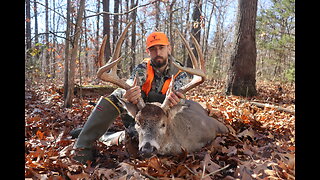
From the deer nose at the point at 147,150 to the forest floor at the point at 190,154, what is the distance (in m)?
0.10

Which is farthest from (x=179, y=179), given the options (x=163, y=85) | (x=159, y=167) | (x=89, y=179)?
(x=163, y=85)

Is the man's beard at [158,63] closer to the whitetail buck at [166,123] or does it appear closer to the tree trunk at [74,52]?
the whitetail buck at [166,123]

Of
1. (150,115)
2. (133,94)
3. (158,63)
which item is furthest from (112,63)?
(158,63)

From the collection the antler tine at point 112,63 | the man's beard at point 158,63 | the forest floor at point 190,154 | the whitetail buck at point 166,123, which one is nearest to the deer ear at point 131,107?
the whitetail buck at point 166,123

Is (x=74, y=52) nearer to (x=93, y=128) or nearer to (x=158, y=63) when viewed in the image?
(x=158, y=63)

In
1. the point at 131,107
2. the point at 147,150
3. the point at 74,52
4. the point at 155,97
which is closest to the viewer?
the point at 147,150

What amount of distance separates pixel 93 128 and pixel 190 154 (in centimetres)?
156

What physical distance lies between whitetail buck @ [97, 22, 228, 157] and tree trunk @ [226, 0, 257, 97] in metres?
3.54

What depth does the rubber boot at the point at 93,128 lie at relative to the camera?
338 cm

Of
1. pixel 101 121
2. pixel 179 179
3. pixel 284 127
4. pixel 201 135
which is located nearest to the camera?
pixel 179 179

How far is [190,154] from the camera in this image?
3535mm

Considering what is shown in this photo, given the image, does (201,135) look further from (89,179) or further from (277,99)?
(277,99)
